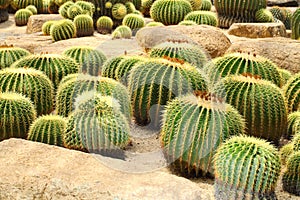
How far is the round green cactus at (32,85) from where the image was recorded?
511cm

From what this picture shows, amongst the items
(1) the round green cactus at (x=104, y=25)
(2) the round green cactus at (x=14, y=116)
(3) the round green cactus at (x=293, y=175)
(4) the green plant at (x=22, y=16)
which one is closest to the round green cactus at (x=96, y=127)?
(2) the round green cactus at (x=14, y=116)

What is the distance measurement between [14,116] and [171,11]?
6.68m

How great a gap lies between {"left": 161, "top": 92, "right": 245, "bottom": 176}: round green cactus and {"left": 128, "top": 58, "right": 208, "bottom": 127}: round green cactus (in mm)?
569

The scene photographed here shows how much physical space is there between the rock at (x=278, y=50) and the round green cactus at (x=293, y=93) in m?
1.19

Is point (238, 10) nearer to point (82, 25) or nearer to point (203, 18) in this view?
point (203, 18)

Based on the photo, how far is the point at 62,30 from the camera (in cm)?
967

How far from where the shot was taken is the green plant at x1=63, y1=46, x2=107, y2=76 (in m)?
6.16

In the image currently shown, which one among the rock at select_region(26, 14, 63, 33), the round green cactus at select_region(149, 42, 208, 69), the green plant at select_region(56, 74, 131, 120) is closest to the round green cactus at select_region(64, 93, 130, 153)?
the green plant at select_region(56, 74, 131, 120)

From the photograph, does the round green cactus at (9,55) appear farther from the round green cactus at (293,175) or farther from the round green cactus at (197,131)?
the round green cactus at (293,175)

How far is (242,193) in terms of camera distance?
11.4 ft

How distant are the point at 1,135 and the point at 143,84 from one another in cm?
134

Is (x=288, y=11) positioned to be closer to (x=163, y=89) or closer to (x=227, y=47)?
(x=227, y=47)

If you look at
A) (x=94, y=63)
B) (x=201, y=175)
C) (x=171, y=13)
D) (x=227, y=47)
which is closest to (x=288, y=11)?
(x=171, y=13)

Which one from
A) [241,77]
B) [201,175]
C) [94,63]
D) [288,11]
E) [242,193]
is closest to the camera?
[242,193]
